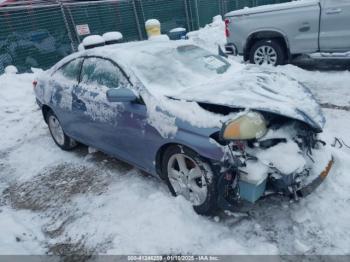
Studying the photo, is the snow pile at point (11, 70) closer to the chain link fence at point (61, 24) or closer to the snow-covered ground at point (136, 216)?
the chain link fence at point (61, 24)

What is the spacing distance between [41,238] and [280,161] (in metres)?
2.53

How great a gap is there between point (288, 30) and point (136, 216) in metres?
5.85

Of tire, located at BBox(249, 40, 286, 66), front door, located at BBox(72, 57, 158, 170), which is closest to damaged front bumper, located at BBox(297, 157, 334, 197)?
front door, located at BBox(72, 57, 158, 170)

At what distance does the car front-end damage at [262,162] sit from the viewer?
9.24ft

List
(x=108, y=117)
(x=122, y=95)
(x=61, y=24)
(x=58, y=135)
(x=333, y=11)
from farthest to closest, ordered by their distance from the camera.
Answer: (x=61, y=24), (x=333, y=11), (x=58, y=135), (x=108, y=117), (x=122, y=95)

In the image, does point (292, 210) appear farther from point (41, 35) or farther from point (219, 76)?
point (41, 35)

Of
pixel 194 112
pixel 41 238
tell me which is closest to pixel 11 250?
pixel 41 238

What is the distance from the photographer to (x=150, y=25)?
10812 millimetres

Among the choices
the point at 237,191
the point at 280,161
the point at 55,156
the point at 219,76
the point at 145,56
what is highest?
the point at 145,56

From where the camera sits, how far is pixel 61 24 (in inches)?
457

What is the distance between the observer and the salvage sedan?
2.88 meters

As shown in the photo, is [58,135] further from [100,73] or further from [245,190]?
[245,190]

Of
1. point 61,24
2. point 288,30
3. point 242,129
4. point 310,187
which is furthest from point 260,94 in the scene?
point 61,24

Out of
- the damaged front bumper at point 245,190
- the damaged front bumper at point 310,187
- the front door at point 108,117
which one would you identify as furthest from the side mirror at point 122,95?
the damaged front bumper at point 310,187
